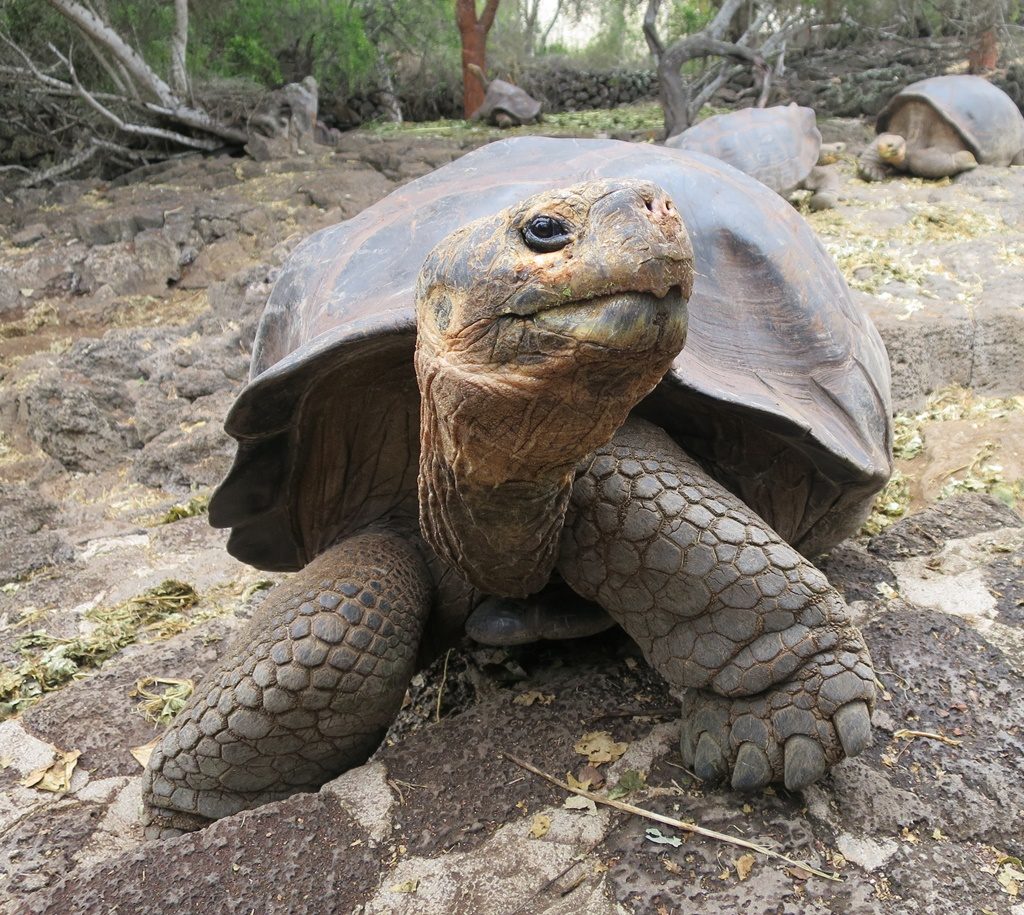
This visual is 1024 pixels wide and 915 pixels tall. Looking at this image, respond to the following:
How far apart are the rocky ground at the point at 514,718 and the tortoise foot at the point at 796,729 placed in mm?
53

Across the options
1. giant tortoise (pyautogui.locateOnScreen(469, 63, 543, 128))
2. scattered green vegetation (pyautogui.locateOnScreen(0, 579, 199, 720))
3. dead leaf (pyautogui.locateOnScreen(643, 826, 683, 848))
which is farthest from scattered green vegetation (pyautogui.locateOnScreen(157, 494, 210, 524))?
giant tortoise (pyautogui.locateOnScreen(469, 63, 543, 128))

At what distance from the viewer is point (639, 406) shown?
1.84m

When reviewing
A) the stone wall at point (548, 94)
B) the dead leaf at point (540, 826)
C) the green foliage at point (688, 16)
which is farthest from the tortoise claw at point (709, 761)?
the green foliage at point (688, 16)

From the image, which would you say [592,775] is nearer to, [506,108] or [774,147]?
[774,147]

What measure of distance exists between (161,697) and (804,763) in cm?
164

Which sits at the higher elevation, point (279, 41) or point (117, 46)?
point (279, 41)

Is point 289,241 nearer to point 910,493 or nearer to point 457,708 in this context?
point 910,493

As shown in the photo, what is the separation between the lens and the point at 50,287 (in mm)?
7004

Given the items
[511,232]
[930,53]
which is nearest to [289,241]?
[511,232]

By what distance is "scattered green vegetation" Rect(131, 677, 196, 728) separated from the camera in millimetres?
2404

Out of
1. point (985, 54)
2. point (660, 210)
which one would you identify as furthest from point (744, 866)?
point (985, 54)

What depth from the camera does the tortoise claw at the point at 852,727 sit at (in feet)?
5.18

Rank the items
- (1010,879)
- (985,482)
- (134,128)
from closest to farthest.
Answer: (1010,879) < (985,482) < (134,128)

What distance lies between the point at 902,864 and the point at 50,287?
702 centimetres
